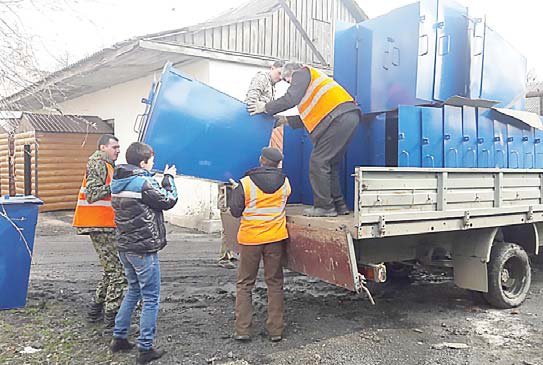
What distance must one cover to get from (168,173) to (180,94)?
888mm

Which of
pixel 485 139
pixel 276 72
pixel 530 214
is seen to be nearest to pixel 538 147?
pixel 485 139

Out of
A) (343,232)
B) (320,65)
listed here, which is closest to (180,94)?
(343,232)

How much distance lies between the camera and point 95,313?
508 centimetres

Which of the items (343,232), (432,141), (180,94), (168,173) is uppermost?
(180,94)

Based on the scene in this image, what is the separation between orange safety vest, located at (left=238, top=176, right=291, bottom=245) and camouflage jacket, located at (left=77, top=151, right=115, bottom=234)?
4.04 ft

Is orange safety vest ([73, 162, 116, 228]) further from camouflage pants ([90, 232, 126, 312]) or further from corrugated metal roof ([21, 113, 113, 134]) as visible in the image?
corrugated metal roof ([21, 113, 113, 134])

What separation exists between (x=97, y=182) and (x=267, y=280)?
1737mm

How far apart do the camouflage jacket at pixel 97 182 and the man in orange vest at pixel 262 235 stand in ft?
3.79

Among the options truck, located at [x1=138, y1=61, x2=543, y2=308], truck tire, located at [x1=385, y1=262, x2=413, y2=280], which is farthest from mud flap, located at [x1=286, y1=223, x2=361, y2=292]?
truck tire, located at [x1=385, y1=262, x2=413, y2=280]

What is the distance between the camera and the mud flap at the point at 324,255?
4.10 meters

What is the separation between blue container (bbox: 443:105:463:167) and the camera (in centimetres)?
532

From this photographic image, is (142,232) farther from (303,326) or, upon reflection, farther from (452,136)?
(452,136)

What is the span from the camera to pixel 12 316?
514cm

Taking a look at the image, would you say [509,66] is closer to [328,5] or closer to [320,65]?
[320,65]
